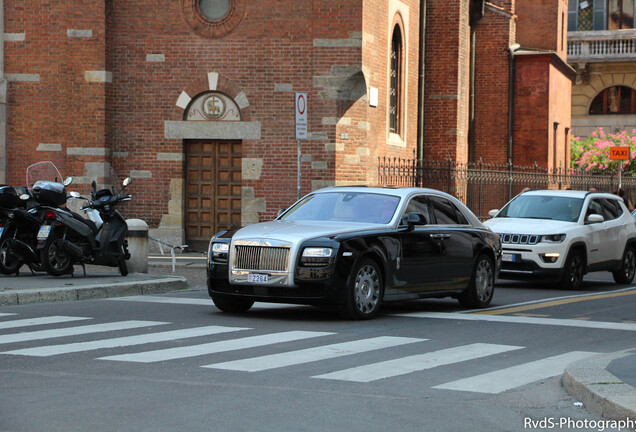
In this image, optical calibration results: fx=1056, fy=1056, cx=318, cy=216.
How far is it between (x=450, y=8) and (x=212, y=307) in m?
20.0

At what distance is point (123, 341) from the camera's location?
986 centimetres

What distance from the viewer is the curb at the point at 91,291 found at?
13.2 metres

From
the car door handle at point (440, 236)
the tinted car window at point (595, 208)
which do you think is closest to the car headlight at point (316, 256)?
the car door handle at point (440, 236)

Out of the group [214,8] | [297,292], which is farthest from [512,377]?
[214,8]

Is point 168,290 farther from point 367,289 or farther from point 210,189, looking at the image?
point 210,189

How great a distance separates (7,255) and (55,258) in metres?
0.78

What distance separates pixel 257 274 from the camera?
11758 millimetres

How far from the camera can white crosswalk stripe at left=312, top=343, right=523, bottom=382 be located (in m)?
8.07

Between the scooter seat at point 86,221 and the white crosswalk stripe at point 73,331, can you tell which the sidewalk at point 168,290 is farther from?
the white crosswalk stripe at point 73,331

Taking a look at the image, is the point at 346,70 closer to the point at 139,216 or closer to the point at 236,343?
the point at 139,216

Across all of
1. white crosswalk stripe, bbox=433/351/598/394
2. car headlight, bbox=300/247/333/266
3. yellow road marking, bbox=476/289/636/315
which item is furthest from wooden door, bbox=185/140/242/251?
white crosswalk stripe, bbox=433/351/598/394

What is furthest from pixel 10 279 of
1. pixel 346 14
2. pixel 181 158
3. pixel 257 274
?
pixel 346 14

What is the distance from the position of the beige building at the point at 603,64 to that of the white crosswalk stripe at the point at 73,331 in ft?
147

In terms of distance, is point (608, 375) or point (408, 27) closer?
point (608, 375)
